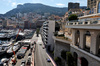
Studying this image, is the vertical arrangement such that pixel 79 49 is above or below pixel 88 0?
below

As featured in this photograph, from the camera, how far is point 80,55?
37.1ft

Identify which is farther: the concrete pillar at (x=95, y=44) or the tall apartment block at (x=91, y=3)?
the tall apartment block at (x=91, y=3)

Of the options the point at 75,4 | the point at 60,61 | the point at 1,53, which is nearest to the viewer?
the point at 60,61

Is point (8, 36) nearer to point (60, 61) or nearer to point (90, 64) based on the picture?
point (60, 61)

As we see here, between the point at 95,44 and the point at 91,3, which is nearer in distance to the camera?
the point at 95,44

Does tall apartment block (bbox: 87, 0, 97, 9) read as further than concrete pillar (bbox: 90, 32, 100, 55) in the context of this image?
Yes

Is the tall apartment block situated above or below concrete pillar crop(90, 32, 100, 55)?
above

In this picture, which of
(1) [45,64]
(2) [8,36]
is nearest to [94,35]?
(1) [45,64]

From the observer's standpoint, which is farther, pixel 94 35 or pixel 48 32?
pixel 48 32

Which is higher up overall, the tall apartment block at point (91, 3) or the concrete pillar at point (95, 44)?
the tall apartment block at point (91, 3)

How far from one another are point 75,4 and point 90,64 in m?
110

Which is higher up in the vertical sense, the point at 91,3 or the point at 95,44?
the point at 91,3

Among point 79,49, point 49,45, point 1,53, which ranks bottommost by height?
point 1,53

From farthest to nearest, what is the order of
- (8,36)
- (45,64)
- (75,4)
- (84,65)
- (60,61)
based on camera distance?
(75,4)
(8,36)
(45,64)
(60,61)
(84,65)
